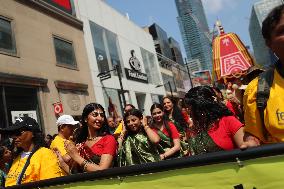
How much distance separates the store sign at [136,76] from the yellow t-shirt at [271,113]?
85.2ft

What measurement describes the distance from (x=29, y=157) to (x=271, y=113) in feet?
8.19

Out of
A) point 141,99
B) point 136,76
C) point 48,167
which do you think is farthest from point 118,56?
point 48,167

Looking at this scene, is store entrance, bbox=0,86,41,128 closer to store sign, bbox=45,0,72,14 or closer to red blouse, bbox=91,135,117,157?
store sign, bbox=45,0,72,14

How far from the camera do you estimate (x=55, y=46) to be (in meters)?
18.6

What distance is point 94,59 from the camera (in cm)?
2266

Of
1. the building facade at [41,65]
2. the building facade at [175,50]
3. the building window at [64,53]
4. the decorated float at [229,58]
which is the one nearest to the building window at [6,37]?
the building facade at [41,65]

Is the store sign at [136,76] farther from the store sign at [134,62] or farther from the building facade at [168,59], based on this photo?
the building facade at [168,59]

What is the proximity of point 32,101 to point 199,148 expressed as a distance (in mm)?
13544

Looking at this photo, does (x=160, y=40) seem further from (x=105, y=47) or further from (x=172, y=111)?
(x=172, y=111)

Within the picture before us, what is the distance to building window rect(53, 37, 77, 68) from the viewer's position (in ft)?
61.2

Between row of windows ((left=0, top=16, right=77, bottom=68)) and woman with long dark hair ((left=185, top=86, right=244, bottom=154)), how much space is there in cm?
1284

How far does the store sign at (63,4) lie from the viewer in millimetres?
19598

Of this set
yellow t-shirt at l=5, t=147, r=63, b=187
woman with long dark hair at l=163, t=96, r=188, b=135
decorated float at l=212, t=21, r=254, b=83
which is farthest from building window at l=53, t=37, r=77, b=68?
yellow t-shirt at l=5, t=147, r=63, b=187

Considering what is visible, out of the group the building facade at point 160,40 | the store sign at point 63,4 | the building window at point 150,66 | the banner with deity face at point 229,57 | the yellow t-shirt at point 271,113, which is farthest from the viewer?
the building facade at point 160,40
